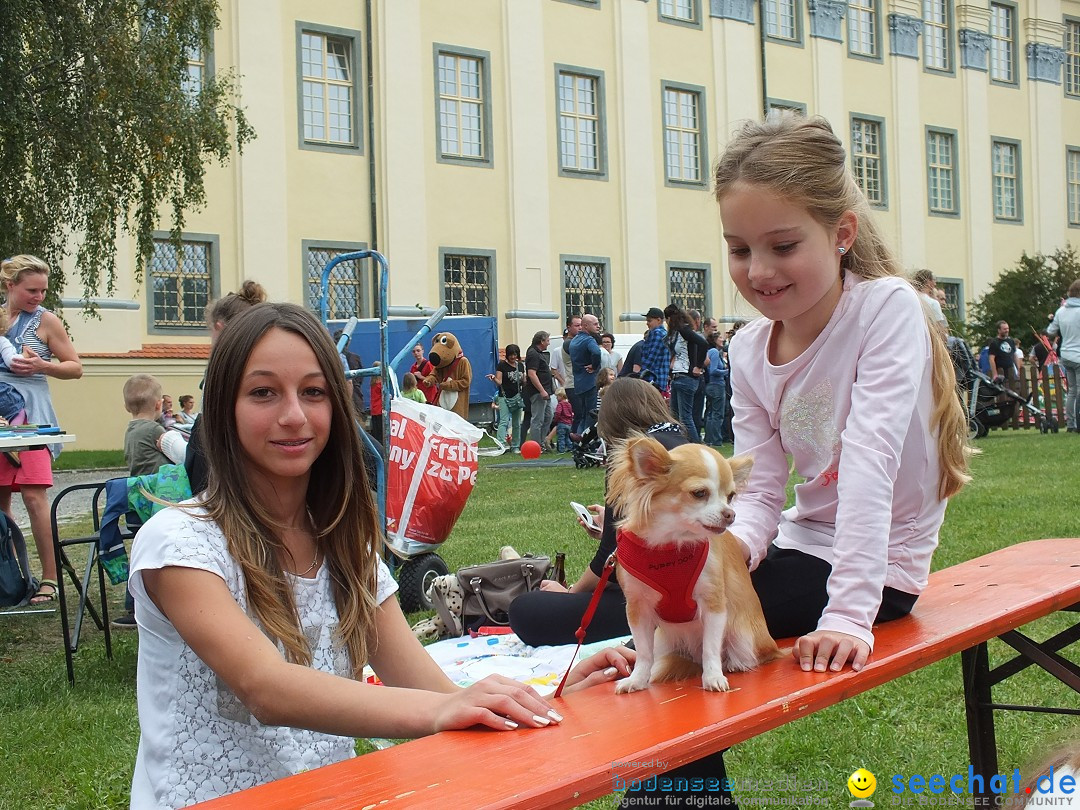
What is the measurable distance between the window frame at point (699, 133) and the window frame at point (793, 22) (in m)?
3.08

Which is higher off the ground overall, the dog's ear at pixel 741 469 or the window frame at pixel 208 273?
the window frame at pixel 208 273

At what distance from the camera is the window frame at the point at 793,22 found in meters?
31.1

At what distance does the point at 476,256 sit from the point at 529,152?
2.86 metres

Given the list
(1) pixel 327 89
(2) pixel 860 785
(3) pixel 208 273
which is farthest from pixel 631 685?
(1) pixel 327 89

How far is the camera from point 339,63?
82.6 feet

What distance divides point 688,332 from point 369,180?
11466mm

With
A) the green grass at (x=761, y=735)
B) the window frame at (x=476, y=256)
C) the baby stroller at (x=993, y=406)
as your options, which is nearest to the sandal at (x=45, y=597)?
the green grass at (x=761, y=735)

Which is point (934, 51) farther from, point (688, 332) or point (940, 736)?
point (940, 736)

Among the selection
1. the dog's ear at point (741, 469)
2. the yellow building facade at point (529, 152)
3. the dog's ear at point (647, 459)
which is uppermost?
the yellow building facade at point (529, 152)

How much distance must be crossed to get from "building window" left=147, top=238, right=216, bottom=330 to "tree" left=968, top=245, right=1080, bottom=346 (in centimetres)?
2155

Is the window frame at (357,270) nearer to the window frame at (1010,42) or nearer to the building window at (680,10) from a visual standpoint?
the building window at (680,10)

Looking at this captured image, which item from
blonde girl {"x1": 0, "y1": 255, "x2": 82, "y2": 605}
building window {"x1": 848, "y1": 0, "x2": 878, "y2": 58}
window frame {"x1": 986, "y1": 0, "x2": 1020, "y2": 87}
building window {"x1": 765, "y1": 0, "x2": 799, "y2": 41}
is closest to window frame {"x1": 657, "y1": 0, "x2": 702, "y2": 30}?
building window {"x1": 765, "y1": 0, "x2": 799, "y2": 41}

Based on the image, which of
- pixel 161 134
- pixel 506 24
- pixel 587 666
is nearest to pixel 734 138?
pixel 587 666

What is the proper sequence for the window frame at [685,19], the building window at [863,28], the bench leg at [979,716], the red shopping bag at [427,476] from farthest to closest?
the building window at [863,28] → the window frame at [685,19] → the red shopping bag at [427,476] → the bench leg at [979,716]
